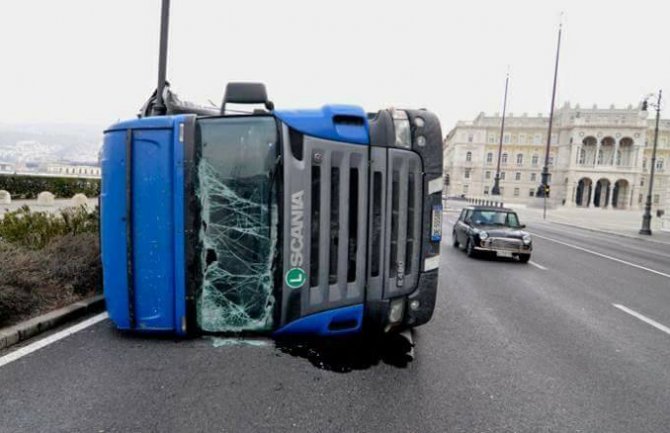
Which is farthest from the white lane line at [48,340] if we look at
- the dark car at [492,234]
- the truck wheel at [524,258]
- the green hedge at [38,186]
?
the green hedge at [38,186]

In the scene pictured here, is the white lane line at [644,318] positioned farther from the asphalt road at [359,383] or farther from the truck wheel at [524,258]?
the truck wheel at [524,258]

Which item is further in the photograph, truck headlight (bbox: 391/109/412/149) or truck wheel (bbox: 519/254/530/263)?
truck wheel (bbox: 519/254/530/263)

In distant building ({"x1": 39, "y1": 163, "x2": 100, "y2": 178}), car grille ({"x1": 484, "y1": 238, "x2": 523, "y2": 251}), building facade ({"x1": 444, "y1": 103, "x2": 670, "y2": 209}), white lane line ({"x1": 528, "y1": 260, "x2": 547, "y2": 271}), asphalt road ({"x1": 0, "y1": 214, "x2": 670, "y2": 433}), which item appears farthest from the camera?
building facade ({"x1": 444, "y1": 103, "x2": 670, "y2": 209})

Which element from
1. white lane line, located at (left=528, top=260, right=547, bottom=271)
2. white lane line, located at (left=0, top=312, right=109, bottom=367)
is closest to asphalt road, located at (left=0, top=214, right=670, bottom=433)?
white lane line, located at (left=0, top=312, right=109, bottom=367)

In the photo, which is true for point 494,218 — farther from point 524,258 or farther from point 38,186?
point 38,186

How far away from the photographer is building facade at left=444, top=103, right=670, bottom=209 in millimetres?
85625

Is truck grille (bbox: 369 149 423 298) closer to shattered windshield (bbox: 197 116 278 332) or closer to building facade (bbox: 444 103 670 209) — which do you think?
shattered windshield (bbox: 197 116 278 332)

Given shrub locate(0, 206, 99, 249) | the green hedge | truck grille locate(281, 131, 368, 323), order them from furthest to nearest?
the green hedge < shrub locate(0, 206, 99, 249) < truck grille locate(281, 131, 368, 323)

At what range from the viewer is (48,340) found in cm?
394

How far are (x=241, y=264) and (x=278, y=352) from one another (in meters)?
1.03

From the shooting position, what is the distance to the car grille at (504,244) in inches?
A: 408

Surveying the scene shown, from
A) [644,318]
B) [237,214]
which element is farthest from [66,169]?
[644,318]

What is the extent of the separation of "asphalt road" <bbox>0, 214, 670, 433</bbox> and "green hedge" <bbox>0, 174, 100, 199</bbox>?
73.7 ft

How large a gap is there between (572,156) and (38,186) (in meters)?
97.1
